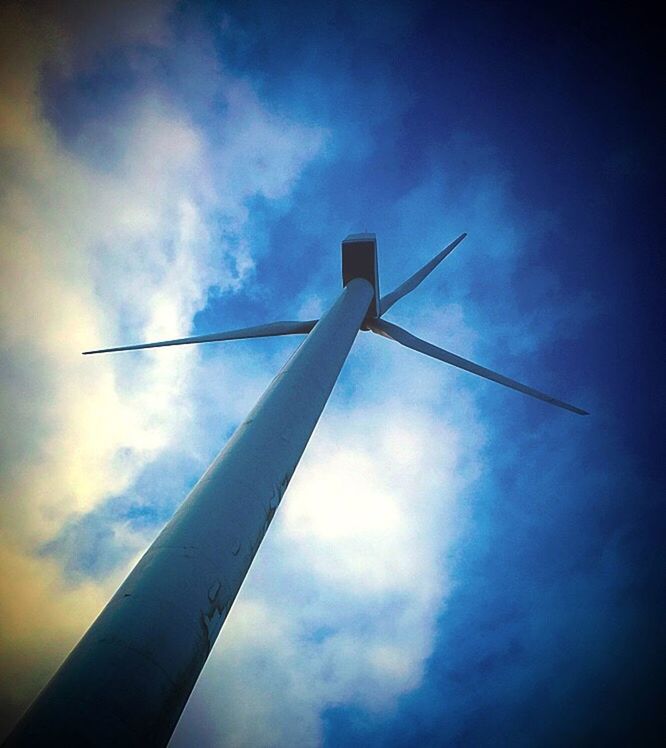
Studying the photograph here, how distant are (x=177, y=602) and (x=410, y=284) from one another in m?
21.4

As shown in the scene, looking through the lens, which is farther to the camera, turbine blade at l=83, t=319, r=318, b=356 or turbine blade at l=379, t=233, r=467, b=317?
turbine blade at l=379, t=233, r=467, b=317

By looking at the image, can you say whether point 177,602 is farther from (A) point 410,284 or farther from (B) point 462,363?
(A) point 410,284

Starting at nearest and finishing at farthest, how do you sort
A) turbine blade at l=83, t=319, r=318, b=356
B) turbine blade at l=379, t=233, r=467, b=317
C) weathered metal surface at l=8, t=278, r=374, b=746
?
weathered metal surface at l=8, t=278, r=374, b=746 → turbine blade at l=83, t=319, r=318, b=356 → turbine blade at l=379, t=233, r=467, b=317

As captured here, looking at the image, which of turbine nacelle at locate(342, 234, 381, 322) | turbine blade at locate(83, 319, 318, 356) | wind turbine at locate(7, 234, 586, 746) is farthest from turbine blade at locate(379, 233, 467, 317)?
wind turbine at locate(7, 234, 586, 746)

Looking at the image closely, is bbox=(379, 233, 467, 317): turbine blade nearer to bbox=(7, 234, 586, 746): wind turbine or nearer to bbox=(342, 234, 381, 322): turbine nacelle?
bbox=(342, 234, 381, 322): turbine nacelle

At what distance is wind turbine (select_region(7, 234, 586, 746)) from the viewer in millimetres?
4297

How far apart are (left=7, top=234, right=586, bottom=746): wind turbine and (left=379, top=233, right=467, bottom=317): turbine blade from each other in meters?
13.6

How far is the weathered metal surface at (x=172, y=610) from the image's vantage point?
14.0 feet

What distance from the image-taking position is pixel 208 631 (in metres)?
5.59

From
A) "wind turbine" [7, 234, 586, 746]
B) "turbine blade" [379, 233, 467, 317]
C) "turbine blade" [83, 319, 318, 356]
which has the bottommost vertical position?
"wind turbine" [7, 234, 586, 746]

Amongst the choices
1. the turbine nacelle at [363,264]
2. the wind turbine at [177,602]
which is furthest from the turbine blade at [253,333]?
the wind turbine at [177,602]

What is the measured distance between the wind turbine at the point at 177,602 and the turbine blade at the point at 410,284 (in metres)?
13.6

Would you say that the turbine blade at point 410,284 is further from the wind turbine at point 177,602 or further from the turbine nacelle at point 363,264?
the wind turbine at point 177,602

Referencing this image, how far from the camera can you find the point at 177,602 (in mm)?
5336
